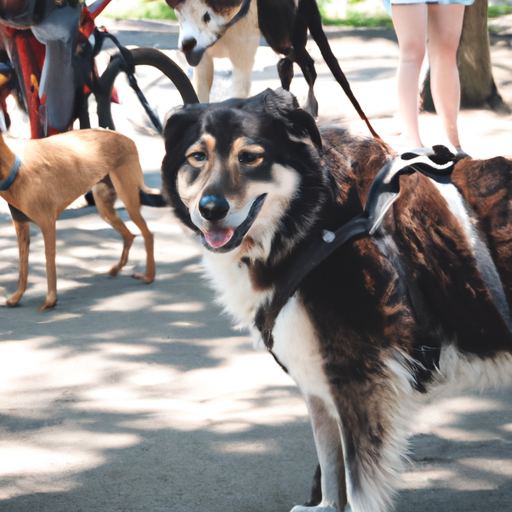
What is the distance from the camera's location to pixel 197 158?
224 cm

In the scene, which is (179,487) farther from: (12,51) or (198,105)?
(12,51)

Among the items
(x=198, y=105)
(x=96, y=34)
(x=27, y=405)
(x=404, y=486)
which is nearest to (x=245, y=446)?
(x=404, y=486)

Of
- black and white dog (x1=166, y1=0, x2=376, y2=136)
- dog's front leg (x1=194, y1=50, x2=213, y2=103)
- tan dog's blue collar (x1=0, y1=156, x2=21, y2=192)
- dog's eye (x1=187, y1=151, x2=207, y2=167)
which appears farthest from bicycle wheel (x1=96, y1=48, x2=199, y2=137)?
dog's eye (x1=187, y1=151, x2=207, y2=167)

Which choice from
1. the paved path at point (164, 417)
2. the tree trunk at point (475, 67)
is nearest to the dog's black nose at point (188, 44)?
the paved path at point (164, 417)

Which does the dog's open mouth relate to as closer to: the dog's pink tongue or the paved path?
the dog's pink tongue

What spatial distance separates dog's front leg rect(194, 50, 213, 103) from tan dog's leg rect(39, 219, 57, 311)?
1408 mm

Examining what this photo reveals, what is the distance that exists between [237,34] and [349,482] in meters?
3.29

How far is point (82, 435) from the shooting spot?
3.31 metres

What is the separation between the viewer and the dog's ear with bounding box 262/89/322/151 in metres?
2.20

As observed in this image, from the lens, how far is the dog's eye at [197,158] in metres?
2.23

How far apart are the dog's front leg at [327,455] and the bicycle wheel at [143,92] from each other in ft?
7.38

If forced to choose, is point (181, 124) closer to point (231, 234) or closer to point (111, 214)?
point (231, 234)

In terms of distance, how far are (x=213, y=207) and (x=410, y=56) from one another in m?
2.27

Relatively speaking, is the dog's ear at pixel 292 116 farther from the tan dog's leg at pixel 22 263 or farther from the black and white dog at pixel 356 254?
the tan dog's leg at pixel 22 263
